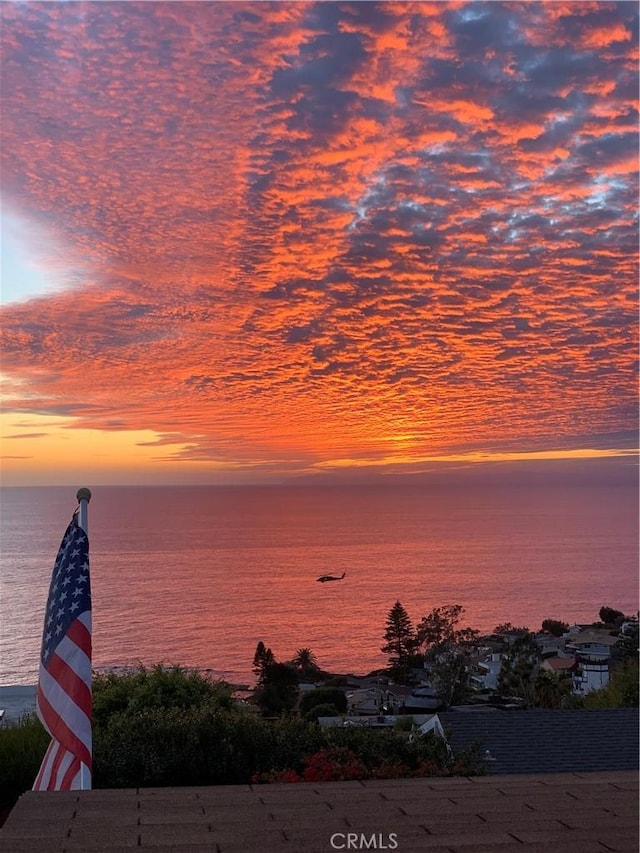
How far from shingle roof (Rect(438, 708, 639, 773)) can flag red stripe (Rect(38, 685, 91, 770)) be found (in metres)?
8.98

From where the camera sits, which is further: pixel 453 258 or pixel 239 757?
pixel 453 258

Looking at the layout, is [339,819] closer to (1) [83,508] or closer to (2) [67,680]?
(2) [67,680]

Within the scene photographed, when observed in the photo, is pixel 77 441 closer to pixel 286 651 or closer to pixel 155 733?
pixel 286 651

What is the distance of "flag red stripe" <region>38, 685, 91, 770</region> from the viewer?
7.48 m

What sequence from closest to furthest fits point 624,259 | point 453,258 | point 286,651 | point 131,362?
point 624,259 < point 453,258 < point 131,362 < point 286,651

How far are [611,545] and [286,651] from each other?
9085 cm

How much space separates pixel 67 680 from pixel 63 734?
0.50 metres

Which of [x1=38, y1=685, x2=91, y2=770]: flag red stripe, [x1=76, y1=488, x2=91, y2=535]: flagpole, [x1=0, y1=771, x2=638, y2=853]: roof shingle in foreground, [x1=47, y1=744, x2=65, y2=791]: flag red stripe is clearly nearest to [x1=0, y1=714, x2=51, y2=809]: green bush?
[x1=47, y1=744, x2=65, y2=791]: flag red stripe

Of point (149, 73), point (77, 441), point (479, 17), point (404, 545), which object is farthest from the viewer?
point (404, 545)

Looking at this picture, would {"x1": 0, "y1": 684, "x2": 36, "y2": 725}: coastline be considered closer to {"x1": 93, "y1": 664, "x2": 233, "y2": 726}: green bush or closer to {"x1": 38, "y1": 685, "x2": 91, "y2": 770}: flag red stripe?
{"x1": 93, "y1": 664, "x2": 233, "y2": 726}: green bush

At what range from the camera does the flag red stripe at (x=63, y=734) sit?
7484 millimetres

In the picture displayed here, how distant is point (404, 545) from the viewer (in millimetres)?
134000

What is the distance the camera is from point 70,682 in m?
7.71

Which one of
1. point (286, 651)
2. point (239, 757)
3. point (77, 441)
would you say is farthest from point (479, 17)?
point (77, 441)
